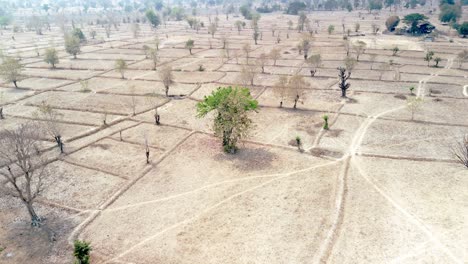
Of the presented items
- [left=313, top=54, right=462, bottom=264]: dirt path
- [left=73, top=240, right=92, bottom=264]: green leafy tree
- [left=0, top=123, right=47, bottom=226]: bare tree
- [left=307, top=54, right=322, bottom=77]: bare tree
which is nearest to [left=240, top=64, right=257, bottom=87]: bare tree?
[left=307, top=54, right=322, bottom=77]: bare tree

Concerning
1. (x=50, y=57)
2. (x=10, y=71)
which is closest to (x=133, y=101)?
(x=10, y=71)

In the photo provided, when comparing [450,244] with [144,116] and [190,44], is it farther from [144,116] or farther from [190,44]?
[190,44]

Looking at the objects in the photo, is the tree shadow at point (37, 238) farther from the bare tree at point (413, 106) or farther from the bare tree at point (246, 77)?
the bare tree at point (413, 106)

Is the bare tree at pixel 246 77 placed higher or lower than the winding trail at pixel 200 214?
higher

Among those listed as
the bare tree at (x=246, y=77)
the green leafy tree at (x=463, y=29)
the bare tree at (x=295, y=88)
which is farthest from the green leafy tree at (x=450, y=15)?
the bare tree at (x=295, y=88)

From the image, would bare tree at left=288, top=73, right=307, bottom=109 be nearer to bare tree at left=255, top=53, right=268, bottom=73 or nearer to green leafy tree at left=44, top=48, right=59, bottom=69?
bare tree at left=255, top=53, right=268, bottom=73
